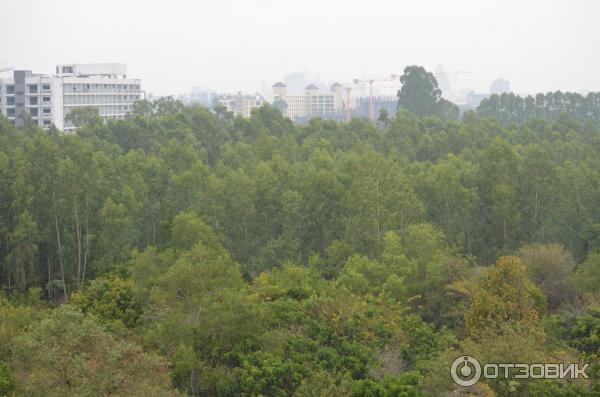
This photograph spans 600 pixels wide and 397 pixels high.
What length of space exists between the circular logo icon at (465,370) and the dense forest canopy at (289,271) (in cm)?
20

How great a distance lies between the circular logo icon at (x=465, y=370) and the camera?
51.5 feet

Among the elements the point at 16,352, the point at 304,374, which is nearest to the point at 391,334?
the point at 304,374

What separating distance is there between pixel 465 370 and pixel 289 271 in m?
8.59

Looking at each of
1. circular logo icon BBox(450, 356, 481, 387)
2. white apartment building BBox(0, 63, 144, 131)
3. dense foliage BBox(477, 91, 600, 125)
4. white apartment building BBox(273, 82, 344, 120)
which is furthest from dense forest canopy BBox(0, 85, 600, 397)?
white apartment building BBox(273, 82, 344, 120)

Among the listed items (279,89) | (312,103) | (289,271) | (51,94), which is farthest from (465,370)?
(279,89)

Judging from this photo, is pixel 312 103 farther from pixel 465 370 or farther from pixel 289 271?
pixel 465 370

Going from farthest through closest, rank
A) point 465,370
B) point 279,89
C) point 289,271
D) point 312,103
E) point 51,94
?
point 279,89
point 312,103
point 51,94
point 289,271
point 465,370

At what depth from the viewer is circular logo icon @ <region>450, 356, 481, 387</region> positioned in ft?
51.5

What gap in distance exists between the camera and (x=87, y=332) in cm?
1543

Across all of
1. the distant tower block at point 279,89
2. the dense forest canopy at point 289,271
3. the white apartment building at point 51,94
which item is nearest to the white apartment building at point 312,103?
the distant tower block at point 279,89

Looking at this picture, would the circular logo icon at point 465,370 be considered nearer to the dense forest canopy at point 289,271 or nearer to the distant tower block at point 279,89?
the dense forest canopy at point 289,271

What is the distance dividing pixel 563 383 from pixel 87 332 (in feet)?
30.9

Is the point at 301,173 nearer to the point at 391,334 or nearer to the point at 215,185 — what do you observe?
the point at 215,185

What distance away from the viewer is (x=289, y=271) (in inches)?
929
